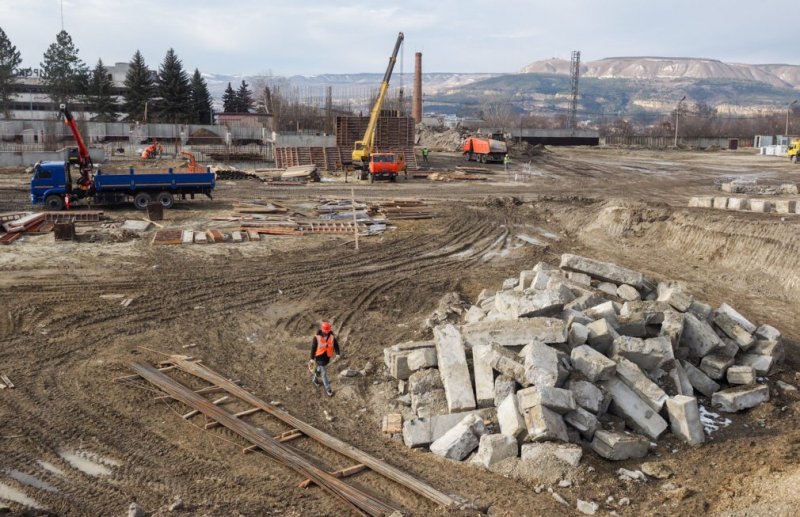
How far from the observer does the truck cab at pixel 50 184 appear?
25.2m

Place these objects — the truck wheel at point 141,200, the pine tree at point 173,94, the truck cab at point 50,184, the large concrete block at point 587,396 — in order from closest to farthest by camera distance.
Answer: the large concrete block at point 587,396 < the truck cab at point 50,184 < the truck wheel at point 141,200 < the pine tree at point 173,94

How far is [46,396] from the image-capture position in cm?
1014

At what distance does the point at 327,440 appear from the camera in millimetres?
9000

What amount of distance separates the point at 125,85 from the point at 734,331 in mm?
70228

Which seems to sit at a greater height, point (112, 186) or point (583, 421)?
point (112, 186)

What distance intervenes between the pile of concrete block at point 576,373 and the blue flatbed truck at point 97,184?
707 inches

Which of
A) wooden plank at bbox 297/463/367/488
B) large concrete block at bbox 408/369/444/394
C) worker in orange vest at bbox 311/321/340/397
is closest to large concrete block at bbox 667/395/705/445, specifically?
large concrete block at bbox 408/369/444/394

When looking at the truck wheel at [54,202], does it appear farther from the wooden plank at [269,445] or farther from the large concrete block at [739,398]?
the large concrete block at [739,398]

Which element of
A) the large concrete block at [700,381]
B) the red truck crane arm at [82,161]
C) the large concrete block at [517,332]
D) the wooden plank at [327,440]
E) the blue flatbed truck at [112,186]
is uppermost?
the red truck crane arm at [82,161]

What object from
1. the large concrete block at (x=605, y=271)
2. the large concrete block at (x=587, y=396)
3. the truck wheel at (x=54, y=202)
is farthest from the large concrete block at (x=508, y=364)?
the truck wheel at (x=54, y=202)

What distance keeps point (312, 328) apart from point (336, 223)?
35.0 feet

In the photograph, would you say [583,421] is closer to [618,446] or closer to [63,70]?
[618,446]

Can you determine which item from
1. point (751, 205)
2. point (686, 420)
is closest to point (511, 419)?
point (686, 420)

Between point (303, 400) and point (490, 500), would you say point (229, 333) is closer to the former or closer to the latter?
point (303, 400)
